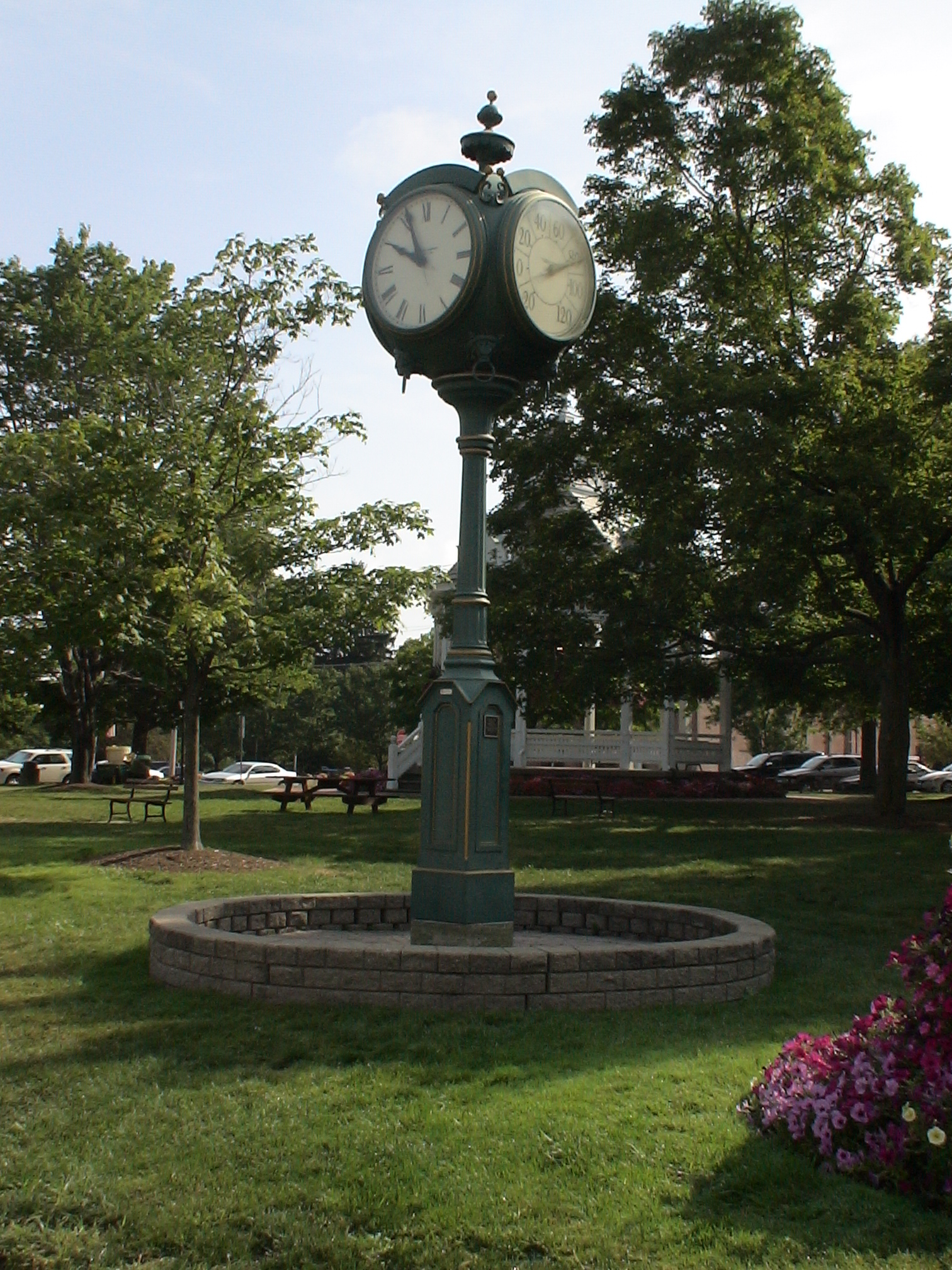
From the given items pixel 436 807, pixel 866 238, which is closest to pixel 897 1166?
pixel 436 807

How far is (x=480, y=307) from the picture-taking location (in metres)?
8.11

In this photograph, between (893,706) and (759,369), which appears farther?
(893,706)

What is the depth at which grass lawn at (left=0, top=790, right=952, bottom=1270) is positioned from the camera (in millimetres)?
3996

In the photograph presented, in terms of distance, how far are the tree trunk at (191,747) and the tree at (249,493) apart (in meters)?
0.02

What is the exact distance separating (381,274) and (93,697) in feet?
112

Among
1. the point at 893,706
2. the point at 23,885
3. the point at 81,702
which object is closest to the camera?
the point at 23,885

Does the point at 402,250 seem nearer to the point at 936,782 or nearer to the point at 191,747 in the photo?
the point at 191,747

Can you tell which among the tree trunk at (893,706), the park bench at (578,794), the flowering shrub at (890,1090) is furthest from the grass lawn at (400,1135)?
the park bench at (578,794)

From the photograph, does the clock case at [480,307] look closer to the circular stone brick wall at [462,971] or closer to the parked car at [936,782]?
the circular stone brick wall at [462,971]

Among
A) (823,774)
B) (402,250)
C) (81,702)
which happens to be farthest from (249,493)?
(823,774)

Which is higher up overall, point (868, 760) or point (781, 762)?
point (868, 760)

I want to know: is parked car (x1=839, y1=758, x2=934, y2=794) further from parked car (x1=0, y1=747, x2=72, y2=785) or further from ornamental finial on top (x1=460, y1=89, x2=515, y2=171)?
ornamental finial on top (x1=460, y1=89, x2=515, y2=171)

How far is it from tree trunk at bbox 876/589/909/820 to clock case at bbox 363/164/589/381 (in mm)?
17122

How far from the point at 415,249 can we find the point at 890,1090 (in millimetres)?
5692
